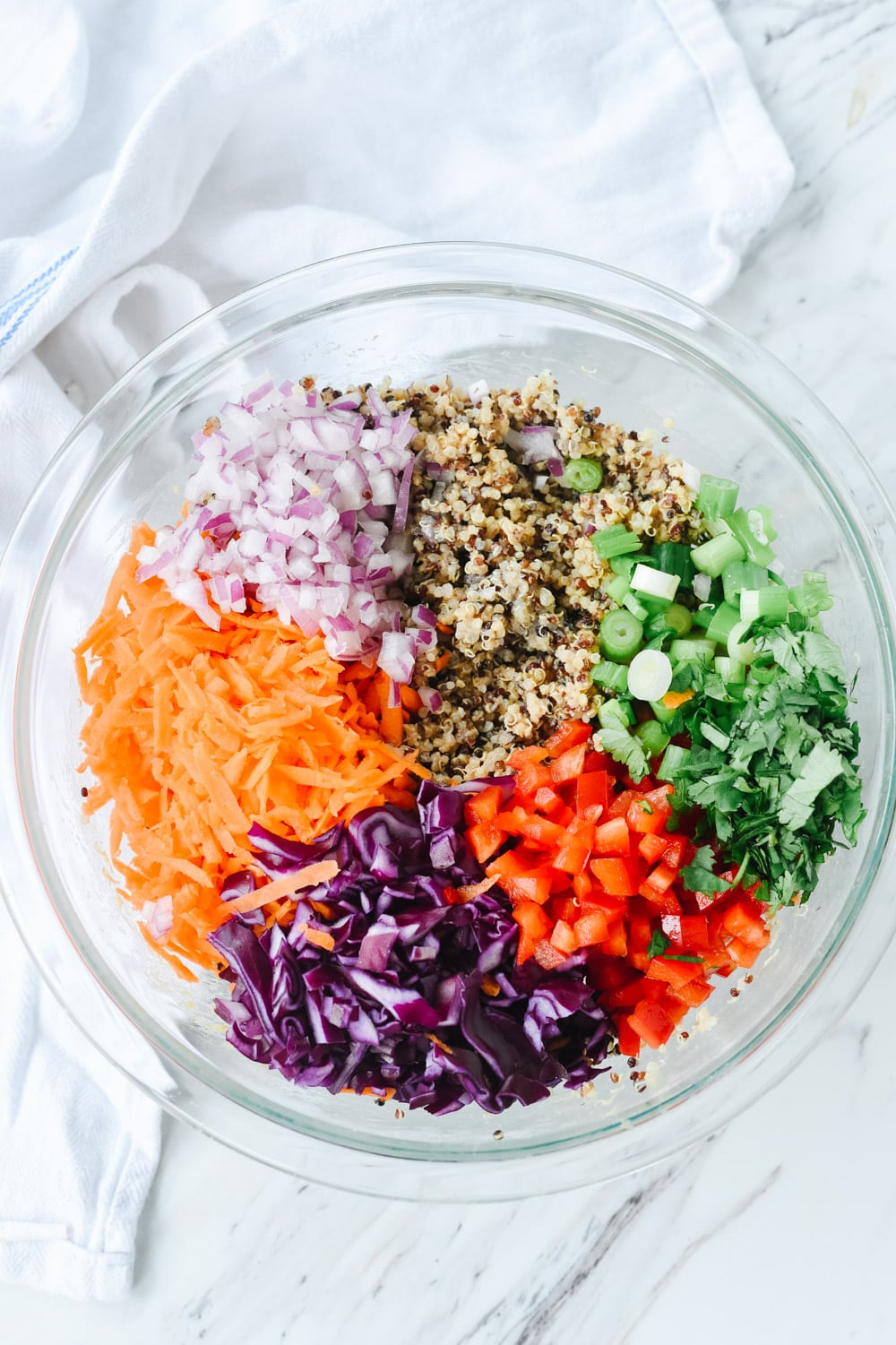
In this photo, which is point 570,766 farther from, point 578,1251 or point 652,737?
point 578,1251

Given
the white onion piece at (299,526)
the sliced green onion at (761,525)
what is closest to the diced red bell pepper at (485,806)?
the white onion piece at (299,526)

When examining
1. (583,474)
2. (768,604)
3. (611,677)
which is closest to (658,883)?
(611,677)

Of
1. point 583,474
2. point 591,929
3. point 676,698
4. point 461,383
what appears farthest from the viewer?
point 461,383

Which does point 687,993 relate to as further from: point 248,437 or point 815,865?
point 248,437

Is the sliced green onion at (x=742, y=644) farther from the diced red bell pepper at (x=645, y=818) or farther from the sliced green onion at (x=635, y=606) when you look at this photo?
the diced red bell pepper at (x=645, y=818)

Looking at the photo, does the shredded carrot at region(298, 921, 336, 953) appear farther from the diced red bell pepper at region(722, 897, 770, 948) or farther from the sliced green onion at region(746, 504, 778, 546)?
the sliced green onion at region(746, 504, 778, 546)

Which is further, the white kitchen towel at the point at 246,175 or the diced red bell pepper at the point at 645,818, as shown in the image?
the white kitchen towel at the point at 246,175
